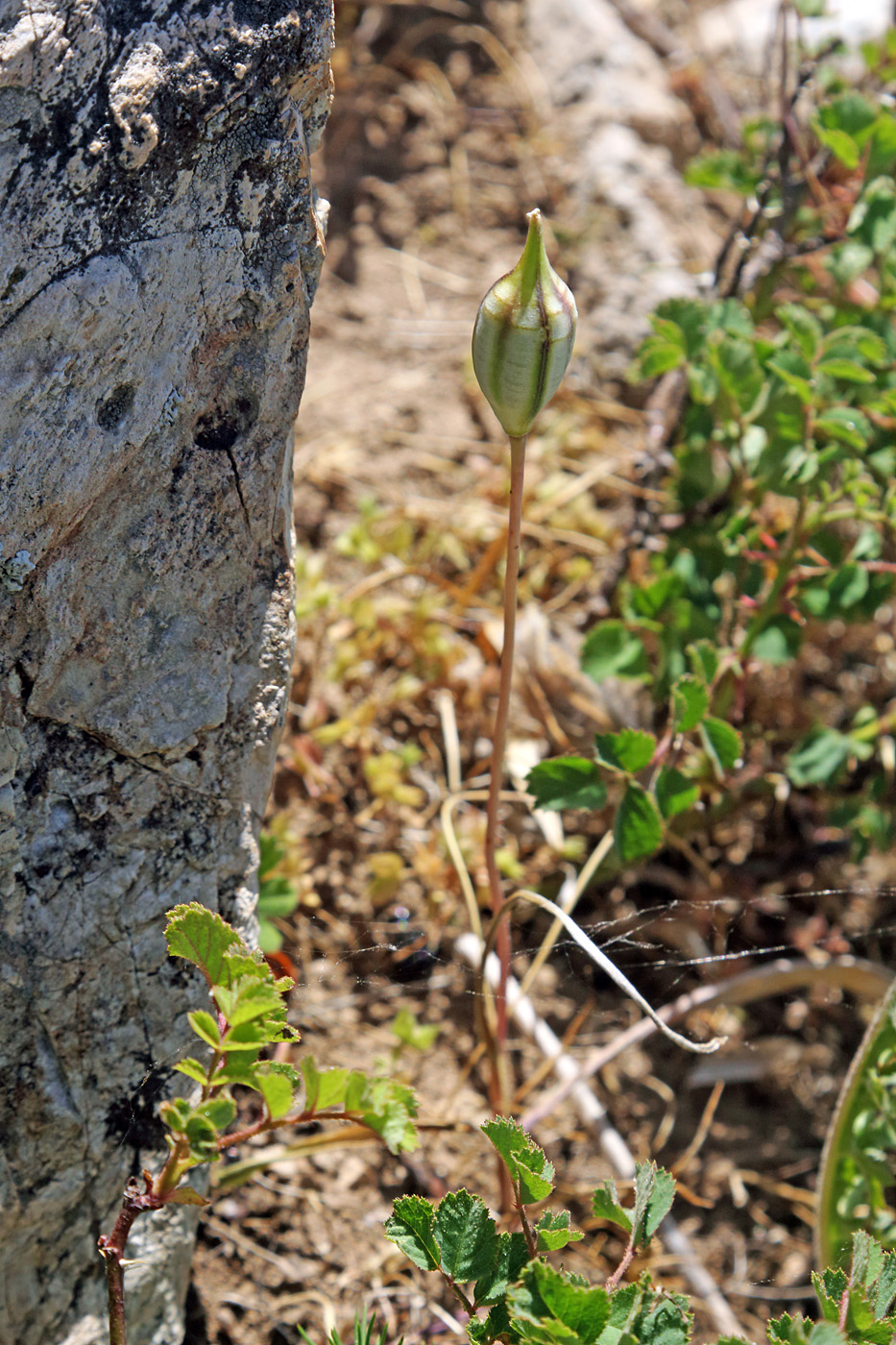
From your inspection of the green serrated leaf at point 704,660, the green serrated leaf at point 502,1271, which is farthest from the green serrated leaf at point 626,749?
the green serrated leaf at point 502,1271

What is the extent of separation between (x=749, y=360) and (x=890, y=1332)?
1.36 metres

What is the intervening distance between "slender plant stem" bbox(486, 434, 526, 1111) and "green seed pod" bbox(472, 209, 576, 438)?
55mm

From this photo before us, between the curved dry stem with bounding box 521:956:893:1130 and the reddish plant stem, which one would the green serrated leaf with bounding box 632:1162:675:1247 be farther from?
the curved dry stem with bounding box 521:956:893:1130

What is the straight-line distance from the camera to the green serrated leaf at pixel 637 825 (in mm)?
1515

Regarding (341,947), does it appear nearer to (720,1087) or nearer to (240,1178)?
(240,1178)

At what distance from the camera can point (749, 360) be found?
175 centimetres

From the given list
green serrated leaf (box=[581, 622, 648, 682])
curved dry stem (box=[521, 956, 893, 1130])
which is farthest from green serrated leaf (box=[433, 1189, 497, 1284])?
green serrated leaf (box=[581, 622, 648, 682])

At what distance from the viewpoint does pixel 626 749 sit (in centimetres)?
154

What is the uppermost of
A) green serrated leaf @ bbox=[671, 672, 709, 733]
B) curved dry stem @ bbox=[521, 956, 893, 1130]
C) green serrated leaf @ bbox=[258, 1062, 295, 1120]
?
green serrated leaf @ bbox=[258, 1062, 295, 1120]

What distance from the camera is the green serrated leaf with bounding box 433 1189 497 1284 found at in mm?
1045

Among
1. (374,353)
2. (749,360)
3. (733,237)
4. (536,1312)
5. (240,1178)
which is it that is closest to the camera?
(536,1312)

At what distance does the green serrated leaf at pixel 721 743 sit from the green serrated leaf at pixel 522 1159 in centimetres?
70

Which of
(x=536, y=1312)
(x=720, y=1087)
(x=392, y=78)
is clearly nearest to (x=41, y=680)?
(x=536, y=1312)

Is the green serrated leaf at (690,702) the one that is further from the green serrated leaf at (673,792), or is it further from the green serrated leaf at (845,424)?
the green serrated leaf at (845,424)
